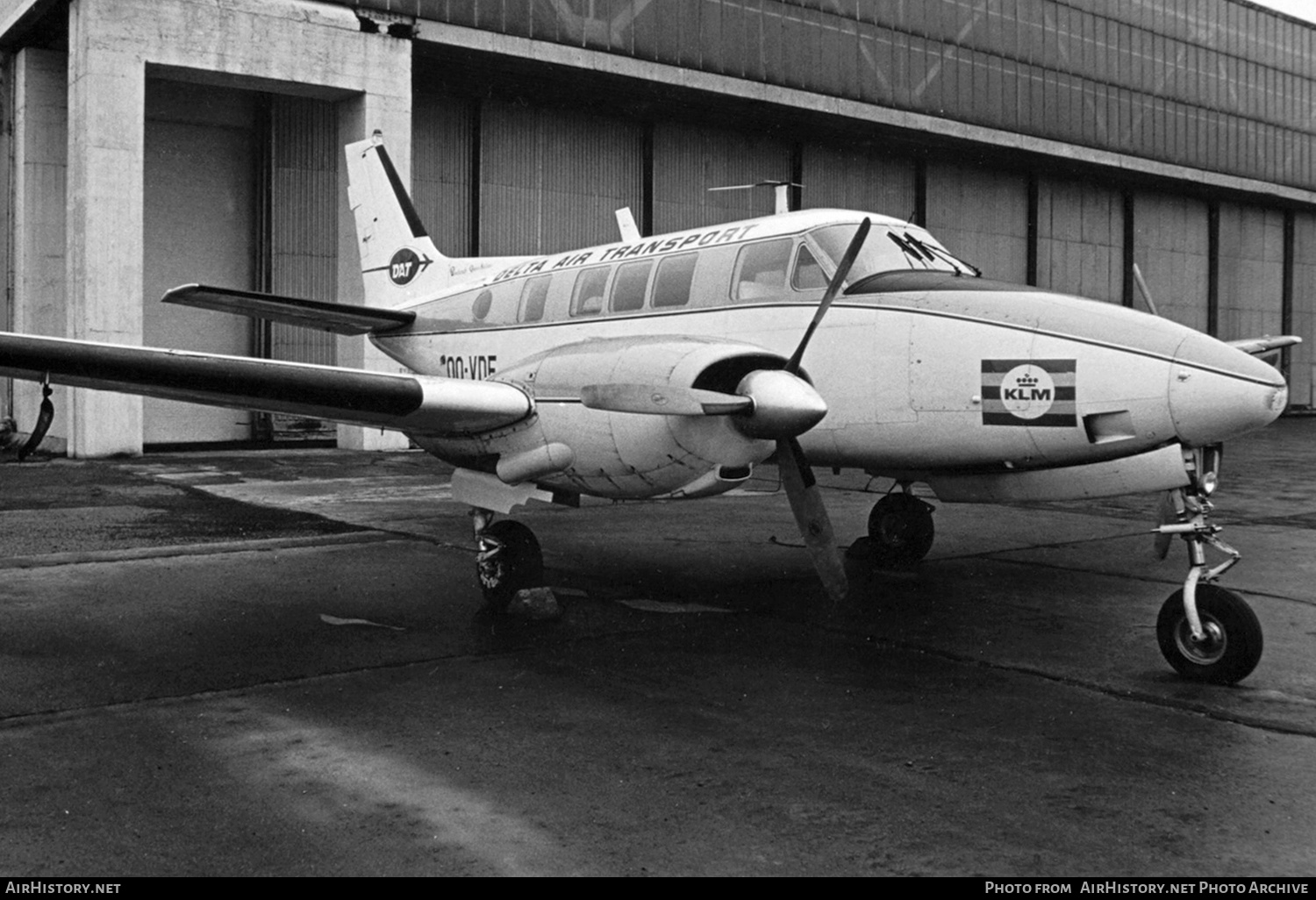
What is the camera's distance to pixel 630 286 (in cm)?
975

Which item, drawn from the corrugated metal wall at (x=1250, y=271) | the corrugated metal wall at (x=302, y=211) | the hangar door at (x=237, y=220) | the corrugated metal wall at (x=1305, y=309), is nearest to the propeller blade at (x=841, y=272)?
the hangar door at (x=237, y=220)

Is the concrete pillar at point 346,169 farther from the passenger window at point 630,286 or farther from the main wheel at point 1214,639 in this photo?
the main wheel at point 1214,639

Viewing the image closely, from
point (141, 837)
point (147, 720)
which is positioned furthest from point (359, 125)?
point (141, 837)

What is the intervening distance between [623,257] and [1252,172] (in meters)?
42.1

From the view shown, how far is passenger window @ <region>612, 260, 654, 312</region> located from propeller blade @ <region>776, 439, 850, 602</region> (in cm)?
238

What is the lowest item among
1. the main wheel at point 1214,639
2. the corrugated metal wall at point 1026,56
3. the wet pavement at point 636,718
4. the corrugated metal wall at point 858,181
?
the wet pavement at point 636,718

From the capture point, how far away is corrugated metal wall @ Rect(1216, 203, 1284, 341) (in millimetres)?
45656

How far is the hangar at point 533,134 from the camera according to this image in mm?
21094

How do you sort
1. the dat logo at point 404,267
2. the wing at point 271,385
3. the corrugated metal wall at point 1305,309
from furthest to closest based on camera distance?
the corrugated metal wall at point 1305,309 → the dat logo at point 404,267 → the wing at point 271,385

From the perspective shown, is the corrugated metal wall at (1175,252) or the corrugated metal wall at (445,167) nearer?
the corrugated metal wall at (445,167)

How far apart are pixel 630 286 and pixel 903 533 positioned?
3458 millimetres

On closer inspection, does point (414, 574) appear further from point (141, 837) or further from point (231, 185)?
point (231, 185)

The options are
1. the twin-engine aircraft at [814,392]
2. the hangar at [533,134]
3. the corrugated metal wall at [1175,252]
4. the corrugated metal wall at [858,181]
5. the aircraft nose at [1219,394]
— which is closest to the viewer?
the aircraft nose at [1219,394]

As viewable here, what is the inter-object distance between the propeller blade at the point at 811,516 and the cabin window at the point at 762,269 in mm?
1572
